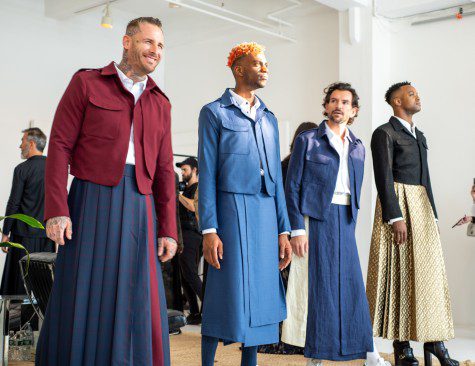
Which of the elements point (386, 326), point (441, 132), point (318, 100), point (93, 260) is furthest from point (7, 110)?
point (93, 260)

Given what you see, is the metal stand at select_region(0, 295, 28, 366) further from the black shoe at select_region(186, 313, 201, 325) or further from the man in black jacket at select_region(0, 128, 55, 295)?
the black shoe at select_region(186, 313, 201, 325)

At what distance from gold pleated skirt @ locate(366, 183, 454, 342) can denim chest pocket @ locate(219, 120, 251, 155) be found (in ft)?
4.45

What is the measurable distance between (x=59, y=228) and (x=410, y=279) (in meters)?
2.24

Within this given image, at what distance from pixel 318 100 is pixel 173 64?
2.50 m

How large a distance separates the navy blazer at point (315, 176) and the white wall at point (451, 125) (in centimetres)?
310

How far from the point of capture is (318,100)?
23.7ft

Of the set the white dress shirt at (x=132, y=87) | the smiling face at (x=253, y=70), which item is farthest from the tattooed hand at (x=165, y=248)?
the smiling face at (x=253, y=70)

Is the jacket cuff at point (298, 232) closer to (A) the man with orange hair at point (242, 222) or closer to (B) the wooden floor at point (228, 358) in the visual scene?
(A) the man with orange hair at point (242, 222)

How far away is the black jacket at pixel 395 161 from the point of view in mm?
3641

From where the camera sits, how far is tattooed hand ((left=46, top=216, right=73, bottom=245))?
6.98 feet

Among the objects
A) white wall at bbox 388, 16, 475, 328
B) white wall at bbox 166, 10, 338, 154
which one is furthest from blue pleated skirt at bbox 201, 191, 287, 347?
white wall at bbox 166, 10, 338, 154

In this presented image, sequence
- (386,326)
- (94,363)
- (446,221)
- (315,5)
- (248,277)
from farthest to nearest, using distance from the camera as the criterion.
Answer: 1. (315,5)
2. (446,221)
3. (386,326)
4. (248,277)
5. (94,363)

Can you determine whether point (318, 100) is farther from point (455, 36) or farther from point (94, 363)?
point (94, 363)

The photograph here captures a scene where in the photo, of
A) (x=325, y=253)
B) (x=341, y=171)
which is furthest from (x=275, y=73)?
(x=325, y=253)
